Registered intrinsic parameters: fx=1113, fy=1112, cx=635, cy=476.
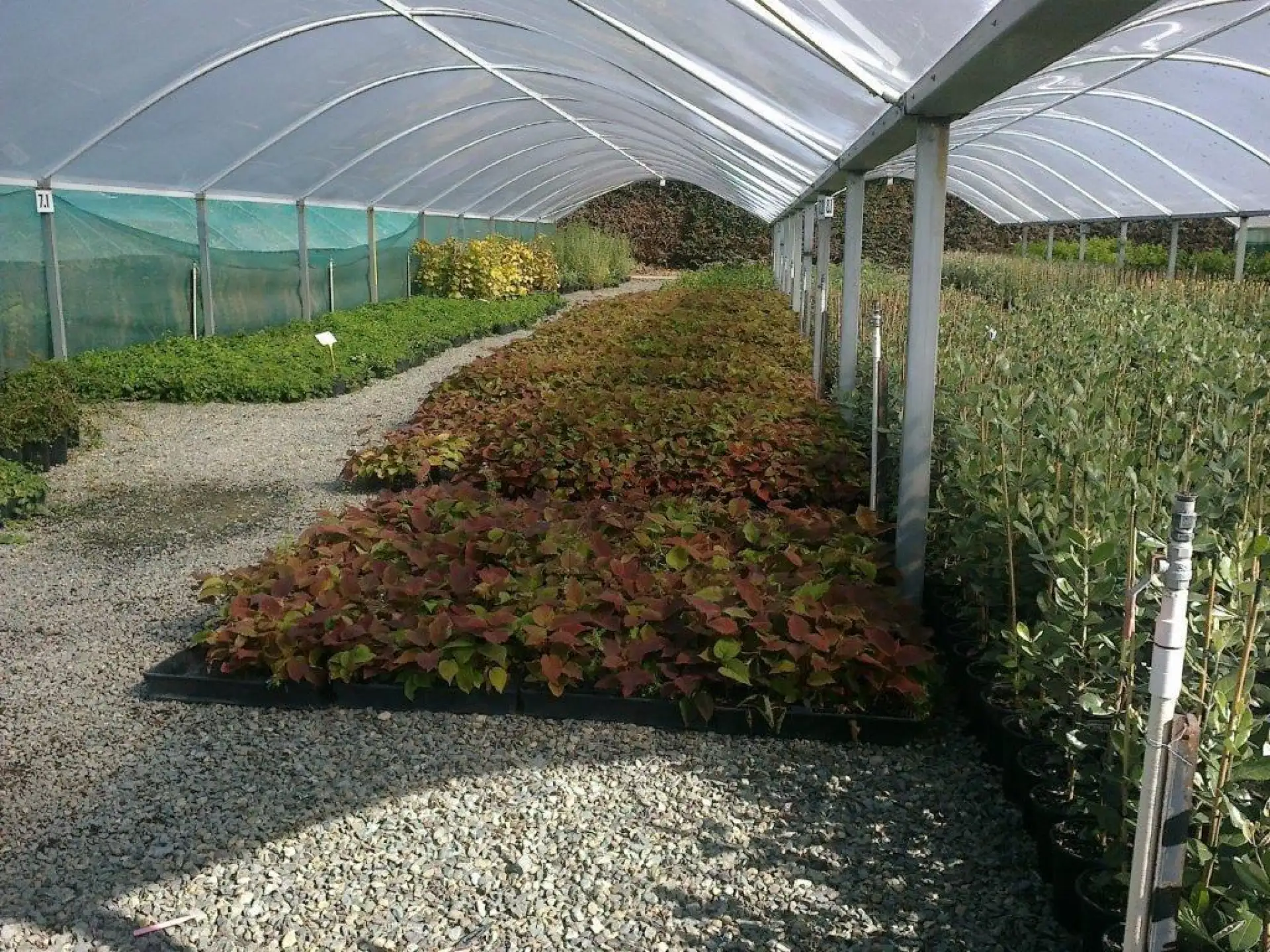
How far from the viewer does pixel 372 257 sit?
16.5m

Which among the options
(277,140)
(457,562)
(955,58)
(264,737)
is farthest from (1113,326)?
(277,140)

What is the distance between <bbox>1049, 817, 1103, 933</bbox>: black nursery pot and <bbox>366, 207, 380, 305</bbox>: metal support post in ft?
48.8

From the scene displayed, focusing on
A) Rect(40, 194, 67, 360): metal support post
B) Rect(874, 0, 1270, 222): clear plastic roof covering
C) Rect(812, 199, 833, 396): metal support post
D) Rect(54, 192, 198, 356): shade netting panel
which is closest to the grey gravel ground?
Rect(874, 0, 1270, 222): clear plastic roof covering

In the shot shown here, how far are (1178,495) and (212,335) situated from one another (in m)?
11.6

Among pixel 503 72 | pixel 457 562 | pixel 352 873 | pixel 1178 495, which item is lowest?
pixel 352 873

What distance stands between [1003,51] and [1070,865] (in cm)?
212

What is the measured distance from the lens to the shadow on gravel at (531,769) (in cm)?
259

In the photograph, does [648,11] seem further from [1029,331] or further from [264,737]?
[264,737]

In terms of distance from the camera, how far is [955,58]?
3371mm

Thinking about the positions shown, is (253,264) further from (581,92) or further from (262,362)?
(581,92)

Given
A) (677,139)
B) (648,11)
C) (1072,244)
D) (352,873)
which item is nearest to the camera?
(352,873)

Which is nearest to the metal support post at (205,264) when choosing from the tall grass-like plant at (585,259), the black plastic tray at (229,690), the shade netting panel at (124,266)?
the shade netting panel at (124,266)

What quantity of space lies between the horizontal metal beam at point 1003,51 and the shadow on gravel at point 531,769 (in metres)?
2.07

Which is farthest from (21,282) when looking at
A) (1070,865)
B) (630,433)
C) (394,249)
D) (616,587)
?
(1070,865)
